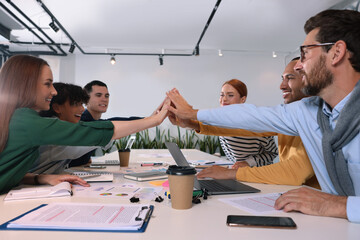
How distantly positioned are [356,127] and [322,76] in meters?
0.30

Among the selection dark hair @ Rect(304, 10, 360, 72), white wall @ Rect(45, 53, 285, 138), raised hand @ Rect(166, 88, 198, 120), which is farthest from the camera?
white wall @ Rect(45, 53, 285, 138)

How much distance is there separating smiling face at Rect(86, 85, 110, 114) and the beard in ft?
9.18

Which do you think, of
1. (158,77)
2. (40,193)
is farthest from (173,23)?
(40,193)

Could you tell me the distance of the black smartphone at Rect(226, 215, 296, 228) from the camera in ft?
2.46

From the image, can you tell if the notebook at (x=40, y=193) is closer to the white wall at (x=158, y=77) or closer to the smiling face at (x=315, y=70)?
the smiling face at (x=315, y=70)

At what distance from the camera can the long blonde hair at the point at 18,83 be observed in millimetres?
1222

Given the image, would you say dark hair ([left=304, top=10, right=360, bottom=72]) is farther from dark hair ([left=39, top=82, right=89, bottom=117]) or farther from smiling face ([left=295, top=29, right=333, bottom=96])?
dark hair ([left=39, top=82, right=89, bottom=117])

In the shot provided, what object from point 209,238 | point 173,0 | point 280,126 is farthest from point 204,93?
point 209,238

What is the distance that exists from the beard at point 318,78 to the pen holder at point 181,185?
0.70 metres

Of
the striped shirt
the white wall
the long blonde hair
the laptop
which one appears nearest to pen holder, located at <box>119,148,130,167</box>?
the laptop

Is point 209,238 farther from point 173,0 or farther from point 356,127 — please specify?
point 173,0

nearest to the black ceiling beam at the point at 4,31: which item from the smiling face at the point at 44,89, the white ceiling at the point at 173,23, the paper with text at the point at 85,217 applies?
the white ceiling at the point at 173,23

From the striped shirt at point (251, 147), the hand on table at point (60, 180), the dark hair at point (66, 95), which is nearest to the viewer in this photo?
the hand on table at point (60, 180)

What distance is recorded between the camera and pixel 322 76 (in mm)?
1185
